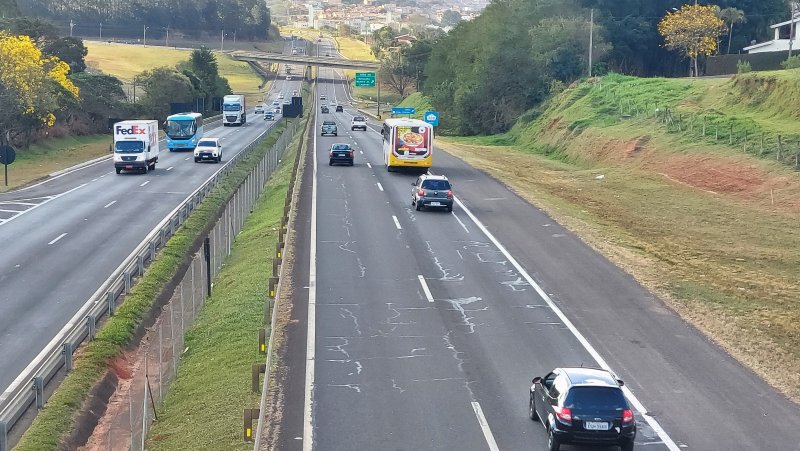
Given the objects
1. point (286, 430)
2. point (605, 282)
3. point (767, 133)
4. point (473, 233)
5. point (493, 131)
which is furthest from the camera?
point (493, 131)

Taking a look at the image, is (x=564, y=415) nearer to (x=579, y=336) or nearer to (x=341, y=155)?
(x=579, y=336)

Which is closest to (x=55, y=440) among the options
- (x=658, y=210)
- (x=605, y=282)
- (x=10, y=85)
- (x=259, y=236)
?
(x=605, y=282)

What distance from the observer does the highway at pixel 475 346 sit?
62.4 ft

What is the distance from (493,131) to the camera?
340 feet

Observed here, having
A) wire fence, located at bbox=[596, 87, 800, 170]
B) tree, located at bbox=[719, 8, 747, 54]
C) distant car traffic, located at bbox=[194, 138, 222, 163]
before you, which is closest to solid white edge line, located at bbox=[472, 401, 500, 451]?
wire fence, located at bbox=[596, 87, 800, 170]

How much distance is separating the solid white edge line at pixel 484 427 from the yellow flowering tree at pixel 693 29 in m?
91.3

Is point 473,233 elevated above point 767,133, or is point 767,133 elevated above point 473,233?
point 767,133

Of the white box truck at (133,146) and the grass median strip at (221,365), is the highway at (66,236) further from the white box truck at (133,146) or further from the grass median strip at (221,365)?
the grass median strip at (221,365)

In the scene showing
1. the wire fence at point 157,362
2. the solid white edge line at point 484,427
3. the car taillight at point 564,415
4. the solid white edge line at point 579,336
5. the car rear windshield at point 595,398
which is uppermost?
the car rear windshield at point 595,398

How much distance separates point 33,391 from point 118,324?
22.6 feet

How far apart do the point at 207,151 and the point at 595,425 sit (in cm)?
5860

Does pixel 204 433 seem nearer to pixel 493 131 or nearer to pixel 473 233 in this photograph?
pixel 473 233

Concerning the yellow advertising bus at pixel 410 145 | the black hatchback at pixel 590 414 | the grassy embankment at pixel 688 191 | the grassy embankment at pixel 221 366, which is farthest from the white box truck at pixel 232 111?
the black hatchback at pixel 590 414

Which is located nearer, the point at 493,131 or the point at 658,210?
the point at 658,210
